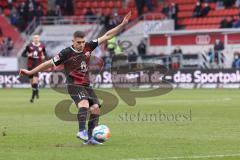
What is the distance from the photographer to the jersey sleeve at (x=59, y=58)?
1371 centimetres

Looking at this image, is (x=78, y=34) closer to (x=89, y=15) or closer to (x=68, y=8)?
(x=89, y=15)

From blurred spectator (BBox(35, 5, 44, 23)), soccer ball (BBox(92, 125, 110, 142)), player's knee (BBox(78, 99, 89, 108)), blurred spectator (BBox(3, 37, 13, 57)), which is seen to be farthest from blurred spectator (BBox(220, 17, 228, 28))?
soccer ball (BBox(92, 125, 110, 142))

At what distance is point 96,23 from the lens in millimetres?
47719

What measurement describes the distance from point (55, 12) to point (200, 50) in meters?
12.3

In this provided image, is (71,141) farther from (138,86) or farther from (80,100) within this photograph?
(138,86)

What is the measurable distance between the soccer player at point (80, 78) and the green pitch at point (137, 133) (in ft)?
1.46

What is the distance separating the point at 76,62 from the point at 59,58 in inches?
13.7

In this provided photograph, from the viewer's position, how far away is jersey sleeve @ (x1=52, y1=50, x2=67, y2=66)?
13.7 meters

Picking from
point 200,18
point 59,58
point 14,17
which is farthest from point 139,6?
point 59,58

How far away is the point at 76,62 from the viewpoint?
45.5 feet

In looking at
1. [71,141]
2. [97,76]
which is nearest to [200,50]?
[97,76]

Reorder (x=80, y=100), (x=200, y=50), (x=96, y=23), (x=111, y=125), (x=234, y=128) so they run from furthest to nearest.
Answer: (x=96, y=23), (x=200, y=50), (x=111, y=125), (x=234, y=128), (x=80, y=100)

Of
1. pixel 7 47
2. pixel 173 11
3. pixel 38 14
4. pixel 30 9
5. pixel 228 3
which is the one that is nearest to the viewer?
pixel 228 3

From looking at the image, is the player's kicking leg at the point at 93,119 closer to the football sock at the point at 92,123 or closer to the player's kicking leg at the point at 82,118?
the football sock at the point at 92,123
